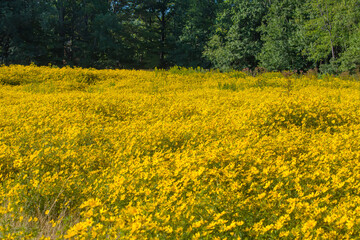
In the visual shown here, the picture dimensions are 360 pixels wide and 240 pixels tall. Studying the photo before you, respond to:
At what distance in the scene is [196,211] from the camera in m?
2.54

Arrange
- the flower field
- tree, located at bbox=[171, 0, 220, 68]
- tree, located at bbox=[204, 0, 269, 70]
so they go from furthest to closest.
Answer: tree, located at bbox=[171, 0, 220, 68]
tree, located at bbox=[204, 0, 269, 70]
the flower field

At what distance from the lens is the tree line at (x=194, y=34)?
21.1 m

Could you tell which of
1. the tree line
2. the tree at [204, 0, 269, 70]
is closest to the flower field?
the tree line

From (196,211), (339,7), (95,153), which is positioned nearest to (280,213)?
(196,211)

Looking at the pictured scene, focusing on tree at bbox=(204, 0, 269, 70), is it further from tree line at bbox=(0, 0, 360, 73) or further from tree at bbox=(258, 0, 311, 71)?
tree at bbox=(258, 0, 311, 71)

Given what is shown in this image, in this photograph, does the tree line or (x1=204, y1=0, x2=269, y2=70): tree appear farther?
(x1=204, y1=0, x2=269, y2=70): tree

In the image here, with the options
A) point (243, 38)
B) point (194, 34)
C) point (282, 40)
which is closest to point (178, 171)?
point (282, 40)

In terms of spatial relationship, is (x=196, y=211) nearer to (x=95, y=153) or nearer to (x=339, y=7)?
(x=95, y=153)

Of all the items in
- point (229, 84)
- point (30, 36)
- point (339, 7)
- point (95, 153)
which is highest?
point (339, 7)

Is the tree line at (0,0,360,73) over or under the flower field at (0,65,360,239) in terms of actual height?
over

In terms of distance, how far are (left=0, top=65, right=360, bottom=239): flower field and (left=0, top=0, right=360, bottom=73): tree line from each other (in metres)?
14.4

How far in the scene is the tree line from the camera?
69.3 feet

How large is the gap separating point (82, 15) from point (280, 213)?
31.1 metres

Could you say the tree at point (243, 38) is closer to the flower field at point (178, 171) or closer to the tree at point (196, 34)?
the tree at point (196, 34)
